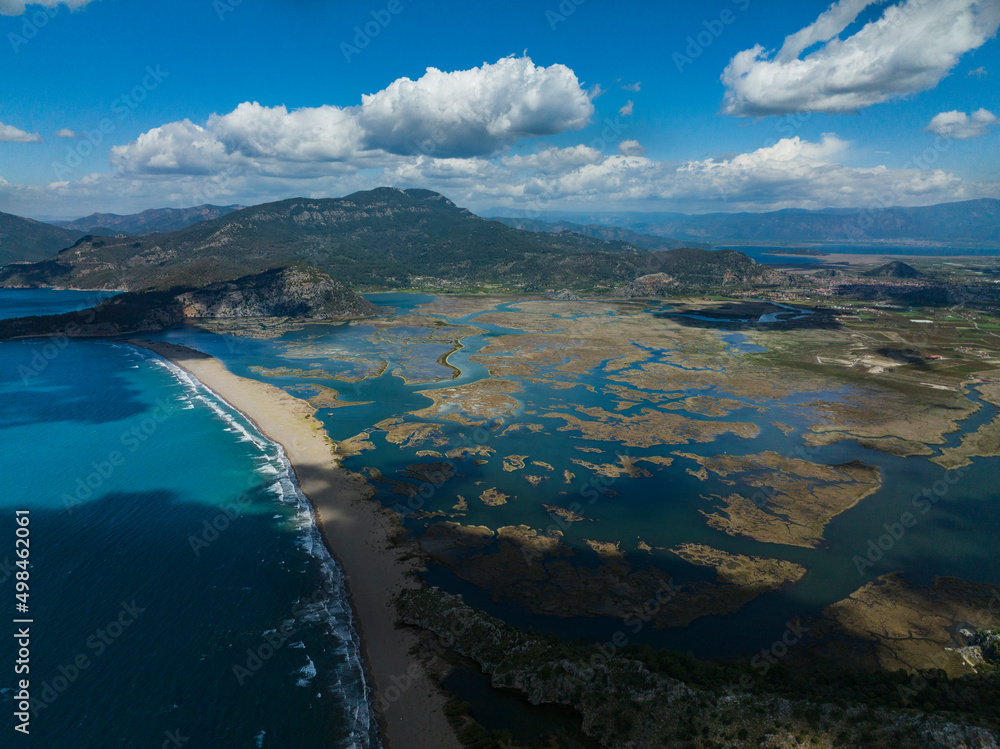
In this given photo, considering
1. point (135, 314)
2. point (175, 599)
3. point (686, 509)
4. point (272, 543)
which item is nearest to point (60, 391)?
point (135, 314)

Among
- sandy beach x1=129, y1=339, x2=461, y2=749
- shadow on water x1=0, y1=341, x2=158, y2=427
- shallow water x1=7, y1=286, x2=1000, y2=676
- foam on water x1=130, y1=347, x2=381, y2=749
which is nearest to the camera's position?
sandy beach x1=129, y1=339, x2=461, y2=749

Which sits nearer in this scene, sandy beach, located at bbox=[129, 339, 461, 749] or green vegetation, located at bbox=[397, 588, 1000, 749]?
green vegetation, located at bbox=[397, 588, 1000, 749]

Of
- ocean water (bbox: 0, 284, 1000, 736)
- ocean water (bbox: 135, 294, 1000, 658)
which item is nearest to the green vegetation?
ocean water (bbox: 135, 294, 1000, 658)

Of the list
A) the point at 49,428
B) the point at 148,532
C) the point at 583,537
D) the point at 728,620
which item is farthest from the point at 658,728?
the point at 49,428

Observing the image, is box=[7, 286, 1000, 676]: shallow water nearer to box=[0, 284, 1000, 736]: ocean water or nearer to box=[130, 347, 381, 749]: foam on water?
box=[0, 284, 1000, 736]: ocean water

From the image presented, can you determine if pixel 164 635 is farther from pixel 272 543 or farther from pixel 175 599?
pixel 272 543

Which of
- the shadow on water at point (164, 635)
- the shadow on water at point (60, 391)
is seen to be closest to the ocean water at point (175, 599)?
the shadow on water at point (164, 635)

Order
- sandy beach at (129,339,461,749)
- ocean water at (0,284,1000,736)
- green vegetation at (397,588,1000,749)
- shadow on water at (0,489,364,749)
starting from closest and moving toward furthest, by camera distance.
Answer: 1. green vegetation at (397,588,1000,749)
2. shadow on water at (0,489,364,749)
3. sandy beach at (129,339,461,749)
4. ocean water at (0,284,1000,736)

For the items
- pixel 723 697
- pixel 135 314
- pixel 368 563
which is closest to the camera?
pixel 723 697
